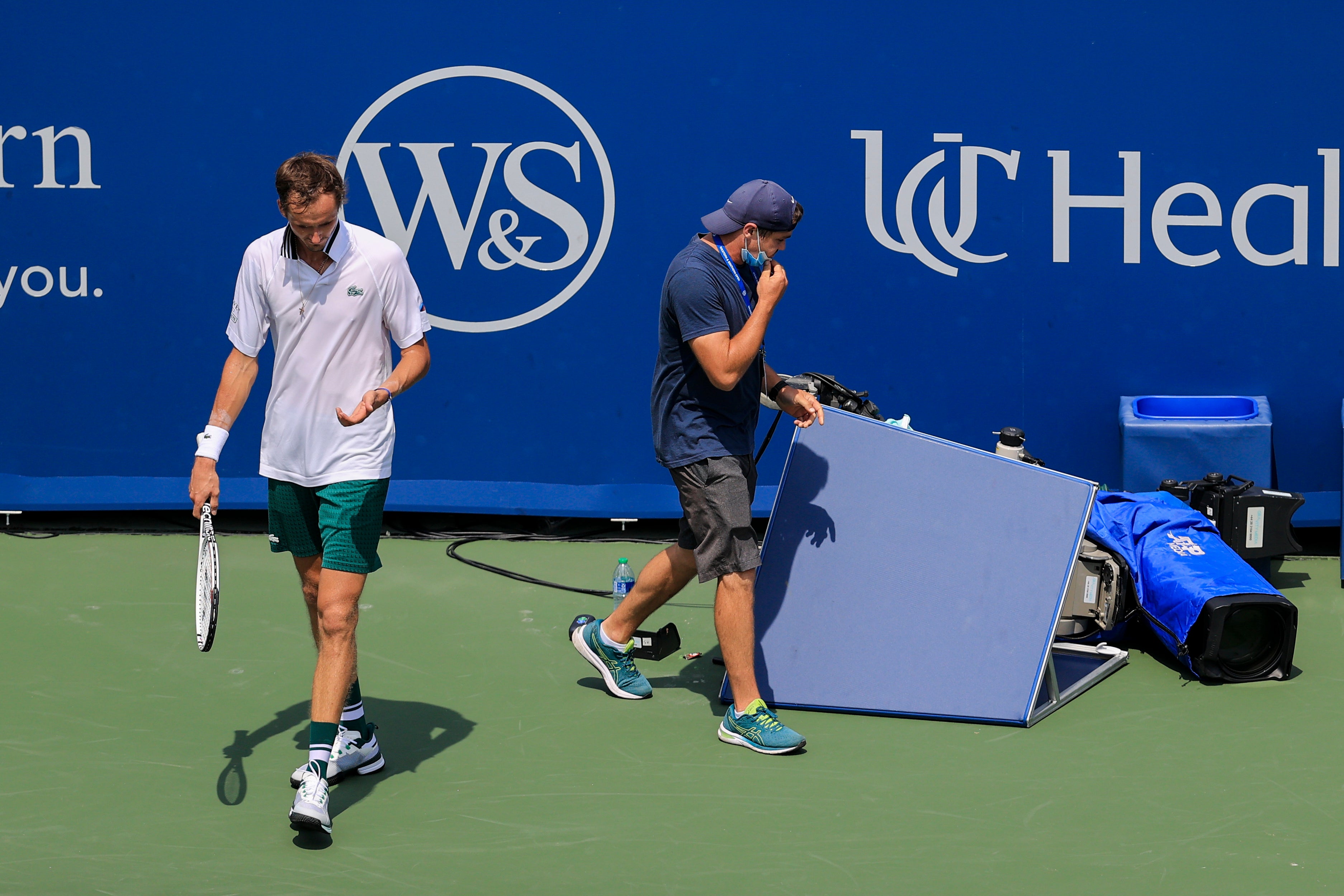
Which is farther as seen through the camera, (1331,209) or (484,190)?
(484,190)

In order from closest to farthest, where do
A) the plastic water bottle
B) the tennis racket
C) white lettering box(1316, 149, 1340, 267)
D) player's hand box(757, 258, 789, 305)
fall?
the tennis racket < player's hand box(757, 258, 789, 305) < the plastic water bottle < white lettering box(1316, 149, 1340, 267)

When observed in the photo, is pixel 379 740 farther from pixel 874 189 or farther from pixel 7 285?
pixel 7 285

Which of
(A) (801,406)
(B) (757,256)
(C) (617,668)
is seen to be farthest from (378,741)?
(B) (757,256)

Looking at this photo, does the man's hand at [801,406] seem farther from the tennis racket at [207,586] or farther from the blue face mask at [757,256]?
the tennis racket at [207,586]

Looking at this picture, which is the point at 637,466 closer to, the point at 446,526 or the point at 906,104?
the point at 446,526

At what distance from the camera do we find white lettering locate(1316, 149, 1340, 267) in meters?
6.96

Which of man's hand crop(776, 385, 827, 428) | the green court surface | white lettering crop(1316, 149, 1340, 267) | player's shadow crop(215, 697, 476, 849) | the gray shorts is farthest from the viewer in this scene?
white lettering crop(1316, 149, 1340, 267)

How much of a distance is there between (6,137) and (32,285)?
2.59 feet

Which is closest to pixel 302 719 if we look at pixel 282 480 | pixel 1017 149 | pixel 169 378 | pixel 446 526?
pixel 282 480

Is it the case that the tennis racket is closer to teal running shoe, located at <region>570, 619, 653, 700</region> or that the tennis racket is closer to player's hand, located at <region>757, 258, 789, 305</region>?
teal running shoe, located at <region>570, 619, 653, 700</region>

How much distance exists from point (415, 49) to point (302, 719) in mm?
3865

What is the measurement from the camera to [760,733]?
4598 mm

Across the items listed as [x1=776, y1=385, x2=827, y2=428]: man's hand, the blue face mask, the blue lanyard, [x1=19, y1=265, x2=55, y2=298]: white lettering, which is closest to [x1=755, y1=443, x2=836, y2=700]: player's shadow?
[x1=776, y1=385, x2=827, y2=428]: man's hand

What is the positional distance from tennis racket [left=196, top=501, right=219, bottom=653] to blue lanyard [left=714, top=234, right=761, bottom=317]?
1836mm
